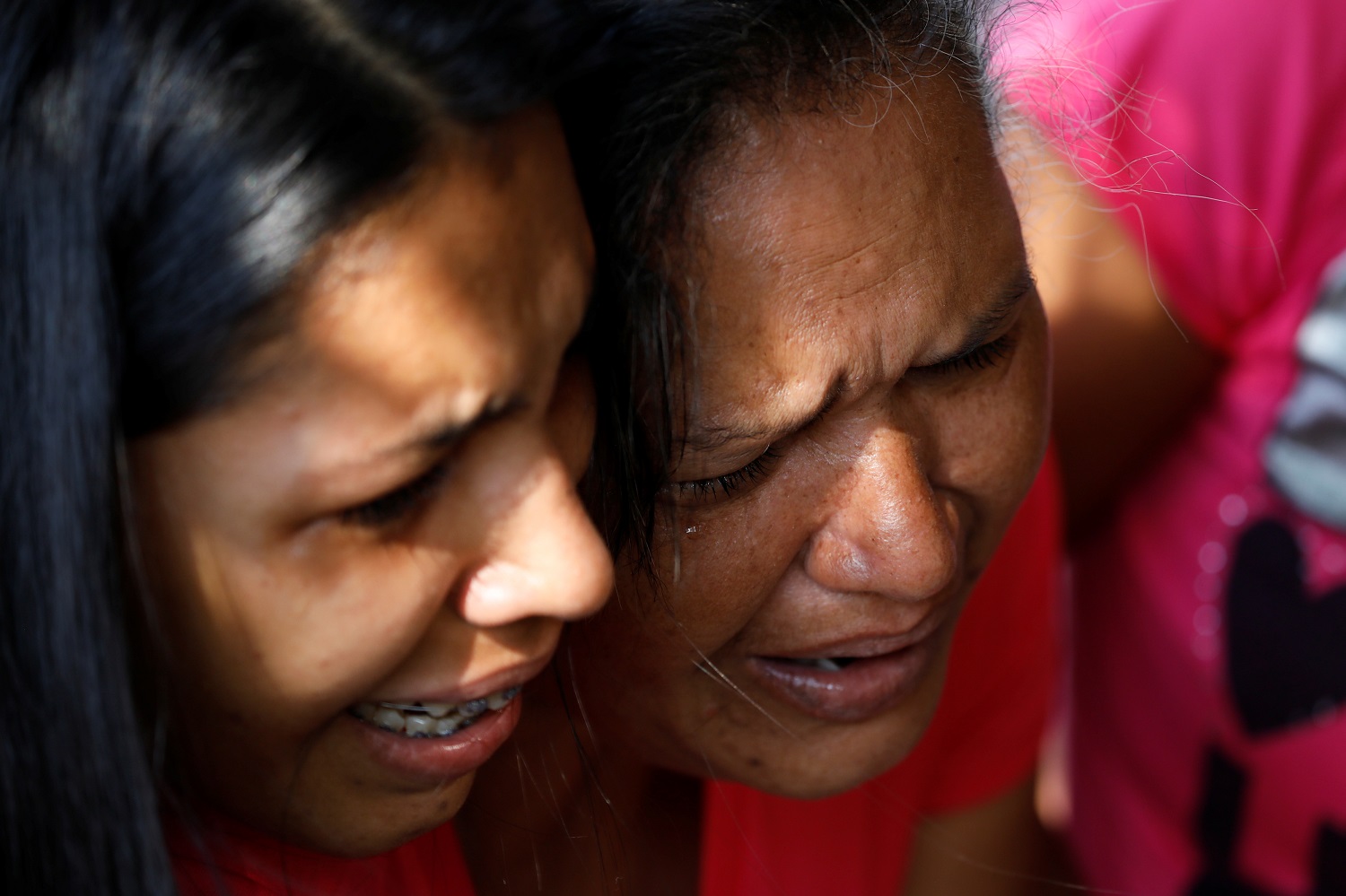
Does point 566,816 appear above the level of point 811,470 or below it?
below

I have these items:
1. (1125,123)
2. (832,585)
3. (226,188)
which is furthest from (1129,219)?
(226,188)

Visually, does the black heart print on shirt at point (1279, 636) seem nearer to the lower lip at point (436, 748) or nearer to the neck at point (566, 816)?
the neck at point (566, 816)

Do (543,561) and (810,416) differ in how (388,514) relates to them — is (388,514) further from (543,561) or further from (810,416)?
(810,416)

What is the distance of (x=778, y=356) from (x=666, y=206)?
112 millimetres

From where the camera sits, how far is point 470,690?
0.69 meters

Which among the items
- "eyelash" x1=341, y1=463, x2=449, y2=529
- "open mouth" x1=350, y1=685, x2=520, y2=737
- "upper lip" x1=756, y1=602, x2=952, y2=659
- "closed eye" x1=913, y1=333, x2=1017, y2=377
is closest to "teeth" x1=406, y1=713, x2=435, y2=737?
"open mouth" x1=350, y1=685, x2=520, y2=737

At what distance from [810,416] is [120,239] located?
0.40 m

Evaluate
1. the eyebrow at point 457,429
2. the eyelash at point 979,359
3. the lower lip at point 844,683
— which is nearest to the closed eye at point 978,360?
the eyelash at point 979,359

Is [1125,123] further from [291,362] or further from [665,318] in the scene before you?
[291,362]

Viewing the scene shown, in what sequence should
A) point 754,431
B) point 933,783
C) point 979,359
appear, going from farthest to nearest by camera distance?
point 933,783, point 979,359, point 754,431

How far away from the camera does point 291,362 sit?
55cm

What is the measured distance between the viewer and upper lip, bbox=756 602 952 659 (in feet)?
2.94

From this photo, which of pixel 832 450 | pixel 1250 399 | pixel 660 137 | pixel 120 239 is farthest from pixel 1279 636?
pixel 120 239

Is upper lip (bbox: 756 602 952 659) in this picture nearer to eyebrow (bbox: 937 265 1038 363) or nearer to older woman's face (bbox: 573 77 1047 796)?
older woman's face (bbox: 573 77 1047 796)
